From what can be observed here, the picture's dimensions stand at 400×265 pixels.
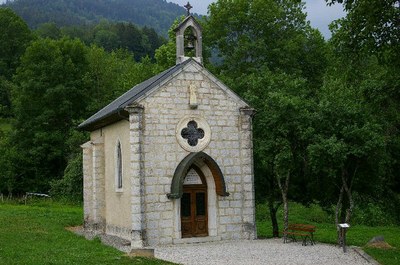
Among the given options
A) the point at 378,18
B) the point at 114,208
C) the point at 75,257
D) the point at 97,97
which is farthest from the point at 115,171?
the point at 97,97

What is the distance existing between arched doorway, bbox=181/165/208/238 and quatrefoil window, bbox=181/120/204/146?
101cm

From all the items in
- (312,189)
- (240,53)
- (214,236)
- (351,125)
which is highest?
(240,53)

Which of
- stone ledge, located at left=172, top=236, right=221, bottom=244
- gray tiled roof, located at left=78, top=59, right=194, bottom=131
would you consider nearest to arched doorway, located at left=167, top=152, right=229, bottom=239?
stone ledge, located at left=172, top=236, right=221, bottom=244

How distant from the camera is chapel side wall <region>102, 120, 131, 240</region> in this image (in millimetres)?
20172

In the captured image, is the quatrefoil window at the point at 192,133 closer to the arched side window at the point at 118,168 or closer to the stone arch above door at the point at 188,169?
the stone arch above door at the point at 188,169

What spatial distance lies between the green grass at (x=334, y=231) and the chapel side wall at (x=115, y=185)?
6306mm

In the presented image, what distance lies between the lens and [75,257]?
1477 centimetres

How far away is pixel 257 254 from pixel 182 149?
5.27 metres

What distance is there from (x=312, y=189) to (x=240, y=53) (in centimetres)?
1945

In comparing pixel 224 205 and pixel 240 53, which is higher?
pixel 240 53

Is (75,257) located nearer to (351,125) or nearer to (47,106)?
(351,125)

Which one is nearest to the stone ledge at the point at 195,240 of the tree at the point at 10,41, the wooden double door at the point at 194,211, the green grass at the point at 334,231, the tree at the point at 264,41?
the wooden double door at the point at 194,211

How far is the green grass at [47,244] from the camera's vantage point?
46.7 feet

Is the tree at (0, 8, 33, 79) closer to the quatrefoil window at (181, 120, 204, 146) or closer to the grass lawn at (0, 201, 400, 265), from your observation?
the grass lawn at (0, 201, 400, 265)
